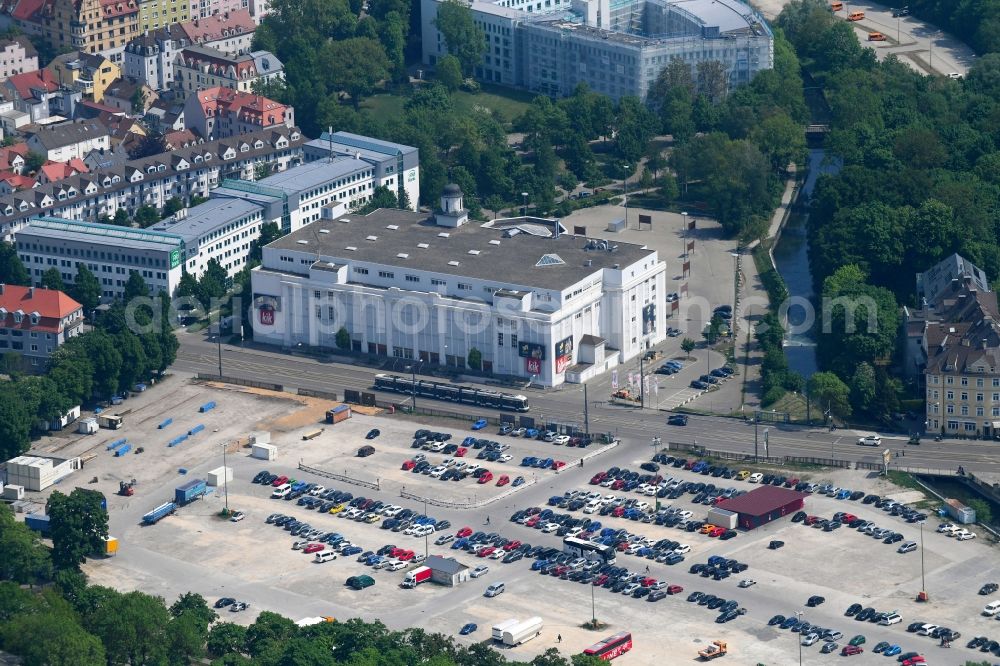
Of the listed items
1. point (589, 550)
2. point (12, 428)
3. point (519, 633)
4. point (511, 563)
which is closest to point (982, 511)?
point (589, 550)

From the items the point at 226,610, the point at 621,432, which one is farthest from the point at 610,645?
the point at 621,432

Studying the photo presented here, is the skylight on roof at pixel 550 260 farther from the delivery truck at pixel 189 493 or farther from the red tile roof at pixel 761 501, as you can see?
the delivery truck at pixel 189 493

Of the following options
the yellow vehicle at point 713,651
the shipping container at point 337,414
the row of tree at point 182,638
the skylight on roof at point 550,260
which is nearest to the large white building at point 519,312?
the skylight on roof at point 550,260

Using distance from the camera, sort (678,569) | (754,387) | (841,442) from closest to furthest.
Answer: (678,569), (841,442), (754,387)

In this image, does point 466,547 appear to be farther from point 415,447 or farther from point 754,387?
point 754,387

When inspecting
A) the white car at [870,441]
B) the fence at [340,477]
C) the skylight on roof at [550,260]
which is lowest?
the fence at [340,477]

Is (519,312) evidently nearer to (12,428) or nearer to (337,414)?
(337,414)
